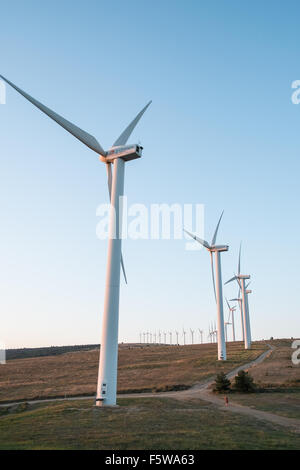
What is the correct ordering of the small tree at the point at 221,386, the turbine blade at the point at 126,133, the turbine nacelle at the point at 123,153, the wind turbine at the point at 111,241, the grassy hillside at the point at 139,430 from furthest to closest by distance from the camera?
the small tree at the point at 221,386, the turbine blade at the point at 126,133, the turbine nacelle at the point at 123,153, the wind turbine at the point at 111,241, the grassy hillside at the point at 139,430

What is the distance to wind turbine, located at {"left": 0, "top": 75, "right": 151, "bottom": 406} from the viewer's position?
3612 cm

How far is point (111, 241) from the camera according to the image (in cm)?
3909

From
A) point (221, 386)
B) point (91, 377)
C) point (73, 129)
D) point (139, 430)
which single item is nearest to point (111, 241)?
point (73, 129)

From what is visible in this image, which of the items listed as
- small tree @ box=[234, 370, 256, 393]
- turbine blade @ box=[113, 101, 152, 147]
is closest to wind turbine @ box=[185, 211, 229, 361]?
small tree @ box=[234, 370, 256, 393]

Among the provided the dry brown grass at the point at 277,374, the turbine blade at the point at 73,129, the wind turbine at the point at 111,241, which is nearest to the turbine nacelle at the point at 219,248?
the dry brown grass at the point at 277,374

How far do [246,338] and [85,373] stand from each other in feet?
189

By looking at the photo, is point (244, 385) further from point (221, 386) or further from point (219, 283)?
point (219, 283)

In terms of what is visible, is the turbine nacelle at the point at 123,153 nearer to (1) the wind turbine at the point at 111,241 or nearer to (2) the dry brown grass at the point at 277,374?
(1) the wind turbine at the point at 111,241

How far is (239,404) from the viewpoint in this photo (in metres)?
41.0

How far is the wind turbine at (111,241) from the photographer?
3612 cm

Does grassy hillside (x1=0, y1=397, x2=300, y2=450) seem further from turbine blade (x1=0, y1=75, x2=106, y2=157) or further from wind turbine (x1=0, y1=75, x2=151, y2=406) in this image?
turbine blade (x1=0, y1=75, x2=106, y2=157)
